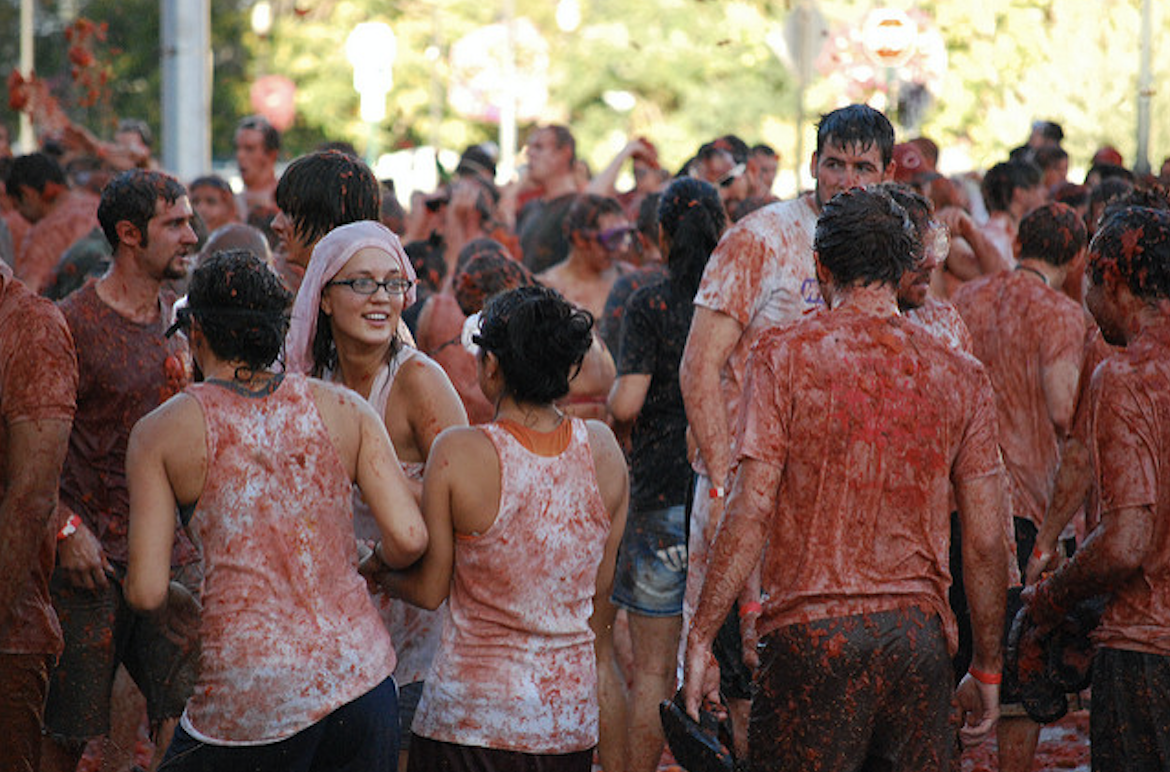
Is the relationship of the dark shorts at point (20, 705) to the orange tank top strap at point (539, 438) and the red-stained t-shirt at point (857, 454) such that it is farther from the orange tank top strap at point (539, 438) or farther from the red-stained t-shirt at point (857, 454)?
the red-stained t-shirt at point (857, 454)

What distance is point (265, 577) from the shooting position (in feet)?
13.1

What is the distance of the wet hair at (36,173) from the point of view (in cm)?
1145

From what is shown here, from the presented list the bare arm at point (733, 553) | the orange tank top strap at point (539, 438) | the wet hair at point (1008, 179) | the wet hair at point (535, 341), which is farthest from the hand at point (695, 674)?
the wet hair at point (1008, 179)

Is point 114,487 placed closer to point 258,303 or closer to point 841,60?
point 258,303

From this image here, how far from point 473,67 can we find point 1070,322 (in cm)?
2878

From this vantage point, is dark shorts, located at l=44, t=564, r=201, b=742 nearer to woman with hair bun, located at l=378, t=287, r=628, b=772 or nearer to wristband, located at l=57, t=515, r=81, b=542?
wristband, located at l=57, t=515, r=81, b=542

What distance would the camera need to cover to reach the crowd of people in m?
4.02

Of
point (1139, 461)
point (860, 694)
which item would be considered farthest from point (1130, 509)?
point (860, 694)

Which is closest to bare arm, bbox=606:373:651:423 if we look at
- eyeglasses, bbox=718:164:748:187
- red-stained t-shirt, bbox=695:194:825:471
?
red-stained t-shirt, bbox=695:194:825:471

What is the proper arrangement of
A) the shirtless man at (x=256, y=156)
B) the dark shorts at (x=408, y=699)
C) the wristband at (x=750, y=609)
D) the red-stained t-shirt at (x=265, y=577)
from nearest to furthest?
the red-stained t-shirt at (x=265, y=577) → the dark shorts at (x=408, y=699) → the wristband at (x=750, y=609) → the shirtless man at (x=256, y=156)

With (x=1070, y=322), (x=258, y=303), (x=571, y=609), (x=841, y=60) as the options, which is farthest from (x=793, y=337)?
(x=841, y=60)

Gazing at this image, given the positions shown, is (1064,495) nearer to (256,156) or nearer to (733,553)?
(733,553)

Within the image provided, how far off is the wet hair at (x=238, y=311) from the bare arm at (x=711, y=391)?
1.88 m

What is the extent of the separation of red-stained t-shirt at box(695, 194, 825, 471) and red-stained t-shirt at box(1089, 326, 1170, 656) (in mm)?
1290
